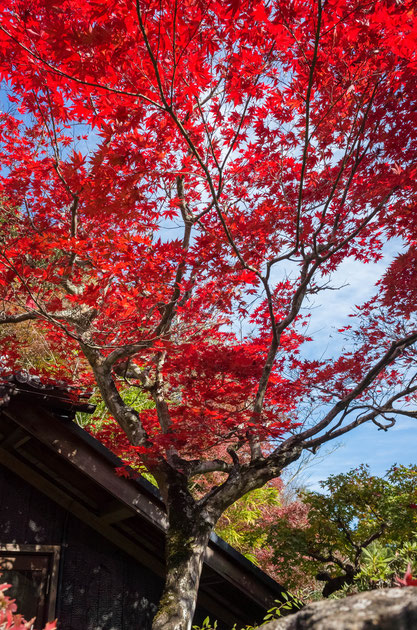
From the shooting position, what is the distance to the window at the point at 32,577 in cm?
556

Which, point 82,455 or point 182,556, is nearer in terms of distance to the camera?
point 182,556

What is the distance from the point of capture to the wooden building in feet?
17.5

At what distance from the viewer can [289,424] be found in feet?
20.1

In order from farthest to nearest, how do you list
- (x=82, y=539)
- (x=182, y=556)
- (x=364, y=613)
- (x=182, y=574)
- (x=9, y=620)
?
(x=82, y=539), (x=182, y=556), (x=182, y=574), (x=9, y=620), (x=364, y=613)

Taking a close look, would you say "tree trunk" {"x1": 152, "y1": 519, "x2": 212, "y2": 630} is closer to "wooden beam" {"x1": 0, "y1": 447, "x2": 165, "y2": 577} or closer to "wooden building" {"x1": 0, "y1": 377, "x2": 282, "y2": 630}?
"wooden building" {"x1": 0, "y1": 377, "x2": 282, "y2": 630}

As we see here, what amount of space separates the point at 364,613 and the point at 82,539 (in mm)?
5539

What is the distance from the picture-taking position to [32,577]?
5.76 meters

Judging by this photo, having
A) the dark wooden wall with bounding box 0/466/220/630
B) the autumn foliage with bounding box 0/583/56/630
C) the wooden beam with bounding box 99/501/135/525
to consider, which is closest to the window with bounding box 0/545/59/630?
the dark wooden wall with bounding box 0/466/220/630

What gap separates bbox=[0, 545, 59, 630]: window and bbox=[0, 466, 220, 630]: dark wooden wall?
4.0 inches

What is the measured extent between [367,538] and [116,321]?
5191mm

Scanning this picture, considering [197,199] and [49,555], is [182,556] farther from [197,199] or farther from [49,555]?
[197,199]

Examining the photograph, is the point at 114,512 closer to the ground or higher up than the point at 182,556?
higher up

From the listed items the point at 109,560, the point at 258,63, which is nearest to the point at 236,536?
the point at 109,560

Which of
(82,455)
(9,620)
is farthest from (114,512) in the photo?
(9,620)
